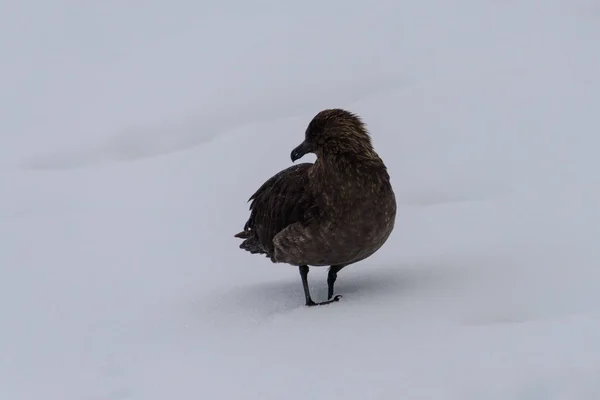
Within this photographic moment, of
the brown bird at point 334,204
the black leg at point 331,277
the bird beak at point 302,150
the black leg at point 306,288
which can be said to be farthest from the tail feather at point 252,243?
the bird beak at point 302,150

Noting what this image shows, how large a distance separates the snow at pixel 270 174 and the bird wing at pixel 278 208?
0.49 meters

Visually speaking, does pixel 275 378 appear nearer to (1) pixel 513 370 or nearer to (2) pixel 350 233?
(1) pixel 513 370

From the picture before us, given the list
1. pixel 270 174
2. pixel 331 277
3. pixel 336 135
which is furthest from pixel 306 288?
pixel 270 174

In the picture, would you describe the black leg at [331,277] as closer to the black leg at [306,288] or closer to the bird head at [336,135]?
the black leg at [306,288]

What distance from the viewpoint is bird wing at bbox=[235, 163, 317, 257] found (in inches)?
278

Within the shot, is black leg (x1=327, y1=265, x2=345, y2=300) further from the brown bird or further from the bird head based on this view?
the bird head

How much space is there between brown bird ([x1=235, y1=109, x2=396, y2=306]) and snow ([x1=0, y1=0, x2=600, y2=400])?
1.33 ft

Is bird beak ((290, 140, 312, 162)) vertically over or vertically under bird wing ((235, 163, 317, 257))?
over

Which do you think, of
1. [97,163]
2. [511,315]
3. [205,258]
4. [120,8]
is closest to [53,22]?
[120,8]

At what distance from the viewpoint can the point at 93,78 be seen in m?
15.8

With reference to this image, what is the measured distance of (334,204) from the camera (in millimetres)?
6801

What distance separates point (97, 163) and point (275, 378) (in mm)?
8057

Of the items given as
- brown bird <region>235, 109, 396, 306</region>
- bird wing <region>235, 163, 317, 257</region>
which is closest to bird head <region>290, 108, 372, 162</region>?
brown bird <region>235, 109, 396, 306</region>

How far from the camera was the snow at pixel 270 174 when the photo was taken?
5.40 m
